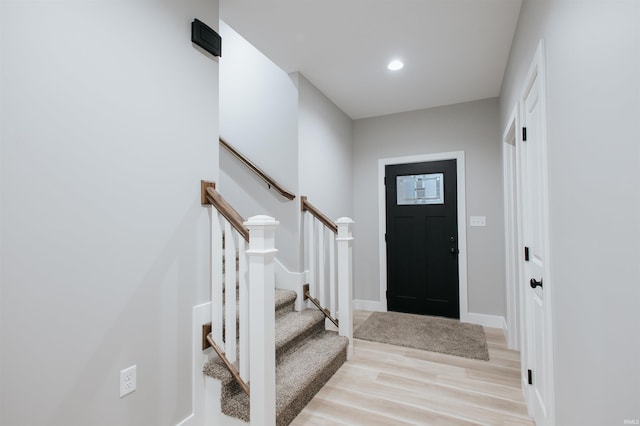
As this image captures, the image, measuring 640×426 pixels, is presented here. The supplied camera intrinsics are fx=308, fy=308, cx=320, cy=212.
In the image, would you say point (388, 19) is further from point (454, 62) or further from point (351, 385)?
point (351, 385)

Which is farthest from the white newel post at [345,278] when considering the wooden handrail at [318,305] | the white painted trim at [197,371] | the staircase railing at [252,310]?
the white painted trim at [197,371]

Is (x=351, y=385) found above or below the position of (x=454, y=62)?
below

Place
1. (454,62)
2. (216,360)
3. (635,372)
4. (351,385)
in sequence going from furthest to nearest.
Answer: (454,62)
(351,385)
(216,360)
(635,372)

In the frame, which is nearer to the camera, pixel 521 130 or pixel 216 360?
pixel 216 360

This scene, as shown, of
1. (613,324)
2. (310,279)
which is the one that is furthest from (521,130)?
(310,279)

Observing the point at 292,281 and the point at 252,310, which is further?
the point at 292,281

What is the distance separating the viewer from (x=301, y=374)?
2084 mm

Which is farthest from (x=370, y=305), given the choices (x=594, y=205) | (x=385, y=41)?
(x=594, y=205)

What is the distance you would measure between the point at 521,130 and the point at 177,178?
88.8 inches

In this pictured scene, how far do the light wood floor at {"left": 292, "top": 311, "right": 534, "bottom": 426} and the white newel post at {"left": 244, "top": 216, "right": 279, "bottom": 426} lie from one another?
486 millimetres

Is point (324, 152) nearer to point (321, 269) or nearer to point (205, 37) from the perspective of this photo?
point (321, 269)

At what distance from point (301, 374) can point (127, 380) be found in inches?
41.7

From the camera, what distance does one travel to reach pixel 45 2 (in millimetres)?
1168

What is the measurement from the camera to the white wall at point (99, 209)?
1093mm
